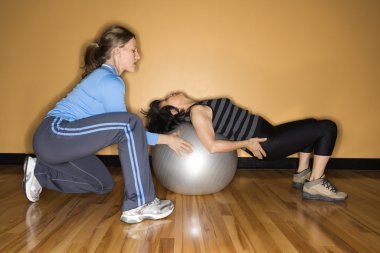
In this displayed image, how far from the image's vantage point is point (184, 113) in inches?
91.2

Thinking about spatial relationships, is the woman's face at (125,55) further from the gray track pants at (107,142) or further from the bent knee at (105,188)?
the bent knee at (105,188)

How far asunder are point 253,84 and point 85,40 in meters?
1.80

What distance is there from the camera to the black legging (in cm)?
224

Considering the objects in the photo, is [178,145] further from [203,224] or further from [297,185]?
[297,185]

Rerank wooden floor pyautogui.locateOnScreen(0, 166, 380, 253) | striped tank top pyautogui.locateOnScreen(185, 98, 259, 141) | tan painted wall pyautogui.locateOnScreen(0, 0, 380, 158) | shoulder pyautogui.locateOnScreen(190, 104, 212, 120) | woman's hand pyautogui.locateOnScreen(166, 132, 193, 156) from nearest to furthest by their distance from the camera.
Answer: wooden floor pyautogui.locateOnScreen(0, 166, 380, 253) < woman's hand pyautogui.locateOnScreen(166, 132, 193, 156) < shoulder pyautogui.locateOnScreen(190, 104, 212, 120) < striped tank top pyautogui.locateOnScreen(185, 98, 259, 141) < tan painted wall pyautogui.locateOnScreen(0, 0, 380, 158)

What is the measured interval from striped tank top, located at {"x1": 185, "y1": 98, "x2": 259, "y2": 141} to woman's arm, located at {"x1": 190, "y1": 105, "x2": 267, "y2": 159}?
0.06 meters

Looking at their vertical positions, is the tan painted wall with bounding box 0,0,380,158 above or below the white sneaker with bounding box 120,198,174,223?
above

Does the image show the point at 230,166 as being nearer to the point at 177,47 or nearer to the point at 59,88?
the point at 177,47

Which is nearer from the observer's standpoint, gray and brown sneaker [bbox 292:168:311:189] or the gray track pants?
the gray track pants

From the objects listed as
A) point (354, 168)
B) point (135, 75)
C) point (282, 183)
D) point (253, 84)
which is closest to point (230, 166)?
point (282, 183)

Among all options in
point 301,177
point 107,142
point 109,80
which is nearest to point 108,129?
point 107,142

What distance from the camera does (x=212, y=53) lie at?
3.45m

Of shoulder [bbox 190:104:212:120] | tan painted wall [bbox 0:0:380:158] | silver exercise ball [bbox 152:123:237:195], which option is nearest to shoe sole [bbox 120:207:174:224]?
silver exercise ball [bbox 152:123:237:195]

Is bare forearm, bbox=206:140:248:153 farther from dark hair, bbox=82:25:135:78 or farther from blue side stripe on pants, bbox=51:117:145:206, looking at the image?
dark hair, bbox=82:25:135:78
